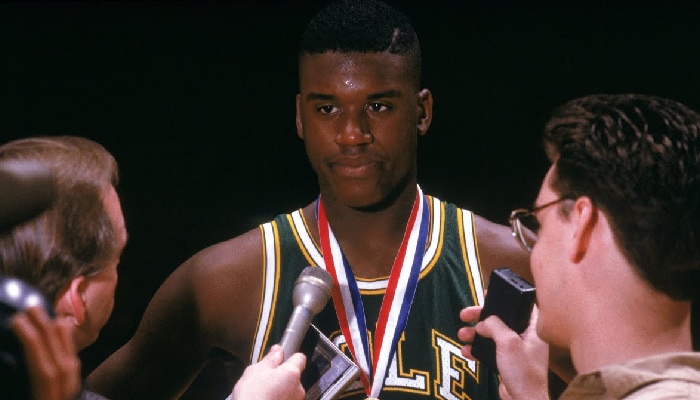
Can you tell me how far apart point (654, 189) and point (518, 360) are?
492mm

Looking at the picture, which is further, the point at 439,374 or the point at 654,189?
the point at 439,374

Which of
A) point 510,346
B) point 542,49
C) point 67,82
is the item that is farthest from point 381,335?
point 67,82

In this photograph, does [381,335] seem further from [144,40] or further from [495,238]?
[144,40]

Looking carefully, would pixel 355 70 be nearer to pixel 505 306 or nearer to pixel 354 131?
pixel 354 131

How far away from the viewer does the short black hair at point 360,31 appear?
1717 millimetres

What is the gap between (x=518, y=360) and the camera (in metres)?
1.52

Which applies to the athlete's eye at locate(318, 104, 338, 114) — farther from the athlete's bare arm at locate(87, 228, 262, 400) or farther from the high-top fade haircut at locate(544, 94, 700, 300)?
the high-top fade haircut at locate(544, 94, 700, 300)

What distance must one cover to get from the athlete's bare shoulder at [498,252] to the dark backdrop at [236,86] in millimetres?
315

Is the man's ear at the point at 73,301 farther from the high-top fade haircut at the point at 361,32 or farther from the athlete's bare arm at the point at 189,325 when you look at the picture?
the high-top fade haircut at the point at 361,32

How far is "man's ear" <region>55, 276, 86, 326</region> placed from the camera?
4.04ft

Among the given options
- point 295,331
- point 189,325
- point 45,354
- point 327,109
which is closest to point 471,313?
point 295,331

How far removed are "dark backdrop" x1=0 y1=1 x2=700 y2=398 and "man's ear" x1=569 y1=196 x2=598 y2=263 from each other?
90 cm

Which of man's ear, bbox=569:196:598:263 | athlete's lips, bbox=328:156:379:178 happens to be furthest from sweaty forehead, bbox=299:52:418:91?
man's ear, bbox=569:196:598:263

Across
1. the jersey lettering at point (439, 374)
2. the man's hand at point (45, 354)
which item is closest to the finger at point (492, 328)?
the jersey lettering at point (439, 374)
